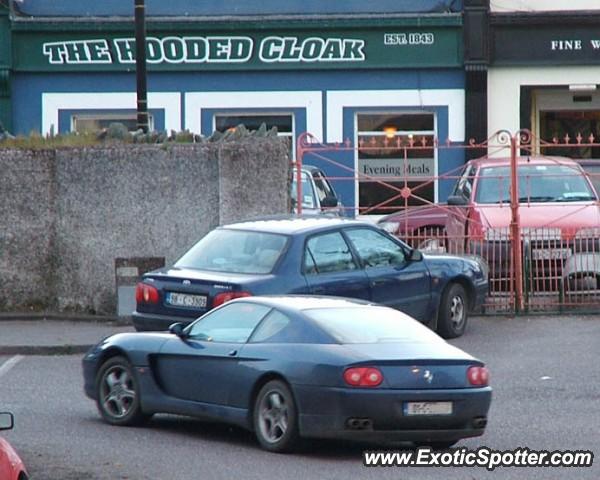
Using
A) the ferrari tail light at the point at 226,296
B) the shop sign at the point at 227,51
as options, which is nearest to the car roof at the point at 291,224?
the ferrari tail light at the point at 226,296

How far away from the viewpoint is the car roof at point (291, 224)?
16500mm

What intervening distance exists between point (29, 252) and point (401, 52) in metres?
12.3

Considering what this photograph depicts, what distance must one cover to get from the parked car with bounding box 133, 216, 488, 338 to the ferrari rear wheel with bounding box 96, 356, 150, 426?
2.40 metres

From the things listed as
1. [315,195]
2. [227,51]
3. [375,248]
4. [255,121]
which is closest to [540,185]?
[315,195]

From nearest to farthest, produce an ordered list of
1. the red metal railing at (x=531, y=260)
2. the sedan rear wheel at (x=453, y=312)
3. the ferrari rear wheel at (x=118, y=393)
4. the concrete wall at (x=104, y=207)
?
the ferrari rear wheel at (x=118, y=393) → the sedan rear wheel at (x=453, y=312) → the red metal railing at (x=531, y=260) → the concrete wall at (x=104, y=207)

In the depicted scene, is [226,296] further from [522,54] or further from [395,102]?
[522,54]

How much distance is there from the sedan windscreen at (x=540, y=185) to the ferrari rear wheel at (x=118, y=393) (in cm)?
935

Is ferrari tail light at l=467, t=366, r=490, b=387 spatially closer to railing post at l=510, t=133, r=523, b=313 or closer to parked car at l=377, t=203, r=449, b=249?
railing post at l=510, t=133, r=523, b=313

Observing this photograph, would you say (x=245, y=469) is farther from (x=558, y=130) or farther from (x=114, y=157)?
(x=558, y=130)

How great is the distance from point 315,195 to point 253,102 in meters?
8.94

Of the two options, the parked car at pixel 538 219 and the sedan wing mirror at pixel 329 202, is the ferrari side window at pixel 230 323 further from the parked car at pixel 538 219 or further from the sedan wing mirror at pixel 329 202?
the sedan wing mirror at pixel 329 202

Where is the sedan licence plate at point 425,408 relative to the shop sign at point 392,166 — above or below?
below

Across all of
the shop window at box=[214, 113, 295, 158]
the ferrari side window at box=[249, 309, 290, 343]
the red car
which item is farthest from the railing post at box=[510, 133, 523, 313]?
the shop window at box=[214, 113, 295, 158]

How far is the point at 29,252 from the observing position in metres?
20.8
